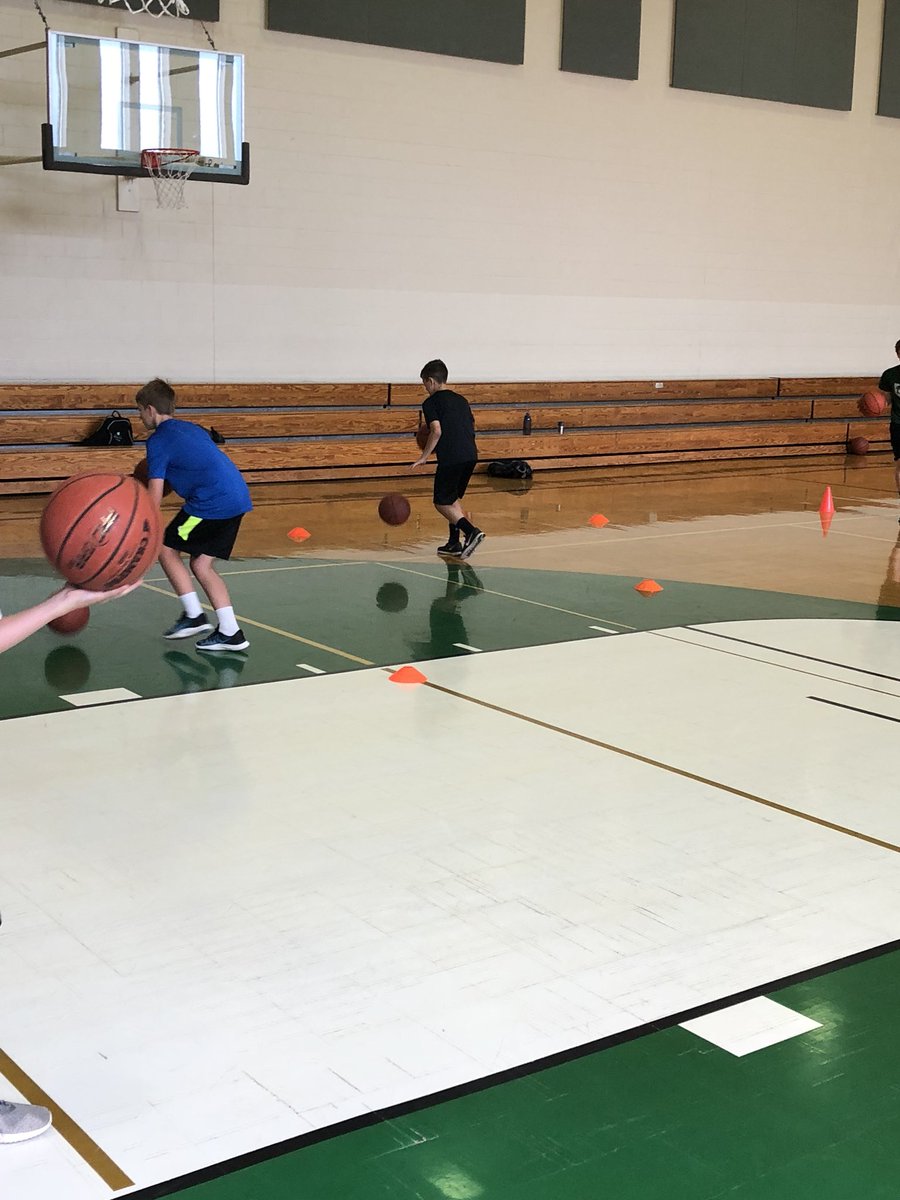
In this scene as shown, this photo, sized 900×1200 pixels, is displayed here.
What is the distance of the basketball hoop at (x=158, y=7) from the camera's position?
493 inches

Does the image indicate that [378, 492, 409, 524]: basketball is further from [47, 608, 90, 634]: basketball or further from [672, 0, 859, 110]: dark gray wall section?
[672, 0, 859, 110]: dark gray wall section

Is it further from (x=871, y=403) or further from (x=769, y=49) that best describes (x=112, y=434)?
(x=769, y=49)

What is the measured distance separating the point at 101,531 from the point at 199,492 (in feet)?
13.2

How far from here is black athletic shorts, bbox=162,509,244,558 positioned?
7.10m

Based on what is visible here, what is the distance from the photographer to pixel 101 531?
3102 mm

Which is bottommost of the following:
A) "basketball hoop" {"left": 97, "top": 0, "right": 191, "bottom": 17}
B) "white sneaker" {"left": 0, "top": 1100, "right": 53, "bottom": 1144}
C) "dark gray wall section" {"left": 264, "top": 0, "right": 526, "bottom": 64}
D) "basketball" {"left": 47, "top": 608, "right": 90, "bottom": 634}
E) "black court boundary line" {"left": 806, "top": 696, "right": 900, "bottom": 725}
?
"white sneaker" {"left": 0, "top": 1100, "right": 53, "bottom": 1144}

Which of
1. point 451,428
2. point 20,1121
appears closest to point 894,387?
point 451,428

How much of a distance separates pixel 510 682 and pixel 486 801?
1697 mm

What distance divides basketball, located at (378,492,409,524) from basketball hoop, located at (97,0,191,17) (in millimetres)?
5126

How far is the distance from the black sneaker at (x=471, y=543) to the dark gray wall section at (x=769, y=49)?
8856 mm

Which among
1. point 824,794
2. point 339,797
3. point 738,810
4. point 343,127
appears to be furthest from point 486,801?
point 343,127

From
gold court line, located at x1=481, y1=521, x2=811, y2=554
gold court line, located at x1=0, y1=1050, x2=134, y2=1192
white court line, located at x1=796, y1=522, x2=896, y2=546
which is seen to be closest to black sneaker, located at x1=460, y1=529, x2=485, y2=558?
gold court line, located at x1=481, y1=521, x2=811, y2=554

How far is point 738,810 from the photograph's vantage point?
16.3 feet

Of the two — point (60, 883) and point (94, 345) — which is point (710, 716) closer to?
point (60, 883)
